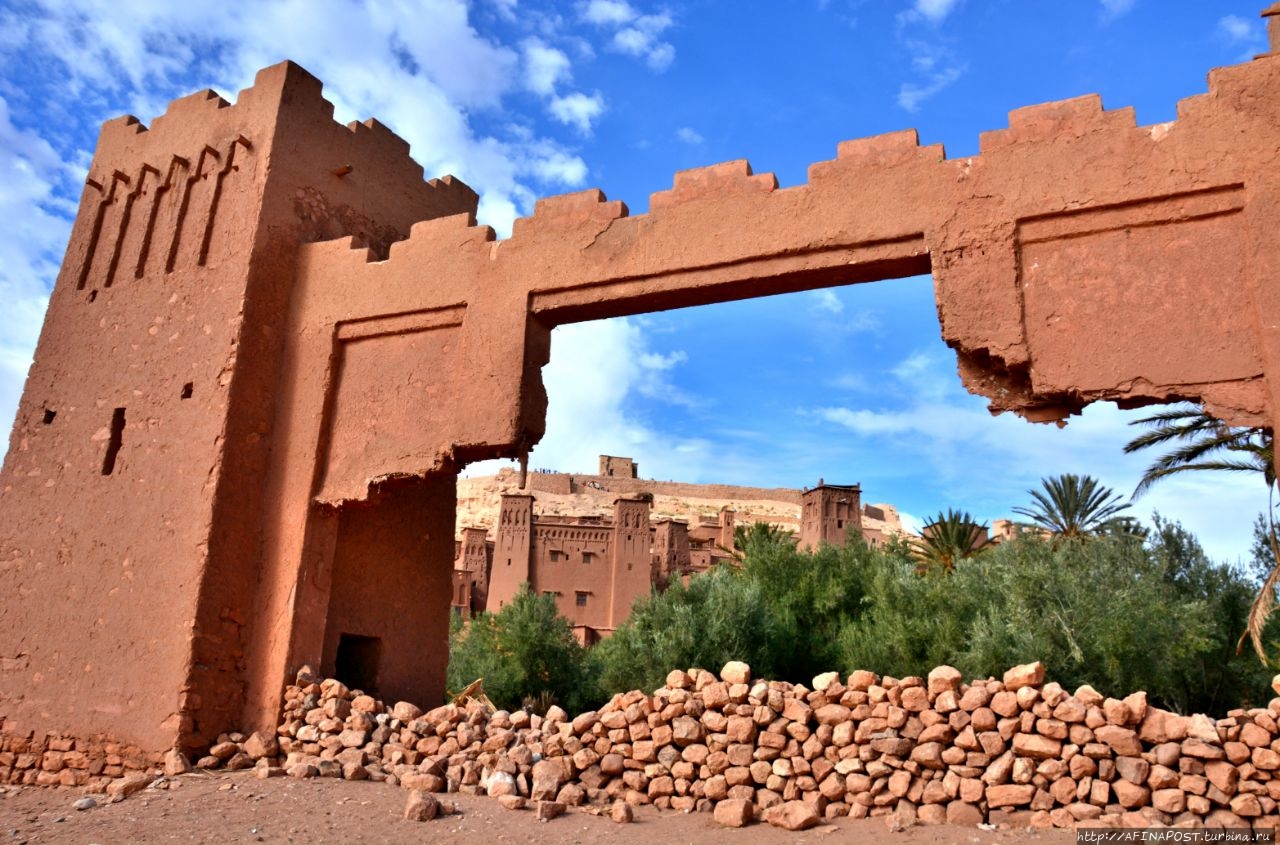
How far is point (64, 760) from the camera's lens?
813 cm

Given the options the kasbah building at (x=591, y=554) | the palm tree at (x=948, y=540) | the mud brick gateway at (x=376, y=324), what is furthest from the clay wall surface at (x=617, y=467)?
the mud brick gateway at (x=376, y=324)

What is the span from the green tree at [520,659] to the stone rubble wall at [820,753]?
1169cm

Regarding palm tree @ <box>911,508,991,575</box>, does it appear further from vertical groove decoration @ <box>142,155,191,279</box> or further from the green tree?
vertical groove decoration @ <box>142,155,191,279</box>

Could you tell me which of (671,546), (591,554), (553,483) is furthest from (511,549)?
(553,483)

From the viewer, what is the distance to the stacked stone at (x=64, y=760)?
7.86 m

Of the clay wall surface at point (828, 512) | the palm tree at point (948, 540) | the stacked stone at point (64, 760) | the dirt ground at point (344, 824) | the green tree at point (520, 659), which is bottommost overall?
the dirt ground at point (344, 824)

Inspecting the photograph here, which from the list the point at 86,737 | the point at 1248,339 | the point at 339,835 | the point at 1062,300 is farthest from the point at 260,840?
the point at 1248,339

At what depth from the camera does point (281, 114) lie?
31.1 ft

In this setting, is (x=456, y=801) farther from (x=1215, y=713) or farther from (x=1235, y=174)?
(x=1215, y=713)

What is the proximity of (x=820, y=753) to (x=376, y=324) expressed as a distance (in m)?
5.32

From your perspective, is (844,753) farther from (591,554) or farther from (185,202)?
(591,554)

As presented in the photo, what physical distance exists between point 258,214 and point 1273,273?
826 cm

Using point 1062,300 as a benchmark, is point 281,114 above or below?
above

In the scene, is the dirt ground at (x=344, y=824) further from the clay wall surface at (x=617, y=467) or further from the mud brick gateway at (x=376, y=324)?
the clay wall surface at (x=617, y=467)
